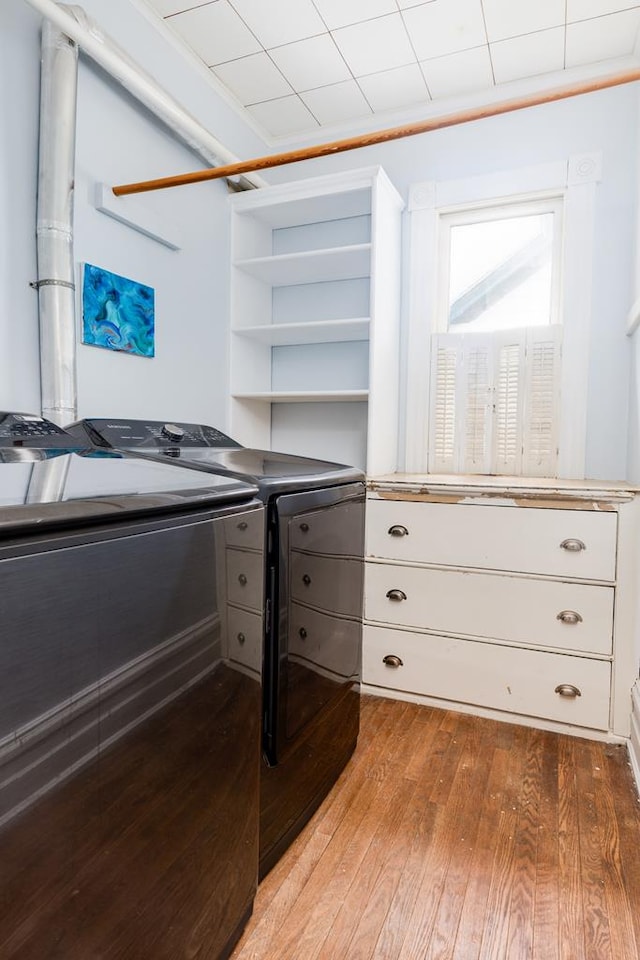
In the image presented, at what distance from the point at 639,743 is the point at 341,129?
2984 millimetres

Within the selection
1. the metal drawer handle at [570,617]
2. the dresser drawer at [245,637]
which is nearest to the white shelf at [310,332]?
the metal drawer handle at [570,617]

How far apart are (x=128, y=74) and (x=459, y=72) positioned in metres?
1.45

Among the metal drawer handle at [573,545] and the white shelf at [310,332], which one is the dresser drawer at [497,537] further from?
the white shelf at [310,332]

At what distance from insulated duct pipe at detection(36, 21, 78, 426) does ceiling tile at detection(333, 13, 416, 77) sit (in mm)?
1098

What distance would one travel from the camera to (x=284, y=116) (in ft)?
9.01

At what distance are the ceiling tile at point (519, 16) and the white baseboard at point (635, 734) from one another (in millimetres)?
2430

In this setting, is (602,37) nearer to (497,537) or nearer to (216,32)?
(216,32)

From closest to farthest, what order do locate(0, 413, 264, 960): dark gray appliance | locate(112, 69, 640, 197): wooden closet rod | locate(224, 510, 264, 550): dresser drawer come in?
locate(0, 413, 264, 960): dark gray appliance, locate(224, 510, 264, 550): dresser drawer, locate(112, 69, 640, 197): wooden closet rod

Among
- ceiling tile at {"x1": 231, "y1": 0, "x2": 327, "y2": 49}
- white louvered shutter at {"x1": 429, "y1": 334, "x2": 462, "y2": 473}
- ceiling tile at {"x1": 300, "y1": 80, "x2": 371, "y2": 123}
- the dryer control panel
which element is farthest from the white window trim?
the dryer control panel

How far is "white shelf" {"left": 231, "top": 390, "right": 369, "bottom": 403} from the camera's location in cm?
247

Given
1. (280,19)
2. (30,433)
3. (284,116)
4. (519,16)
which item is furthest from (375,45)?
(30,433)

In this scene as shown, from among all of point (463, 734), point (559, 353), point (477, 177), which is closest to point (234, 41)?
point (477, 177)

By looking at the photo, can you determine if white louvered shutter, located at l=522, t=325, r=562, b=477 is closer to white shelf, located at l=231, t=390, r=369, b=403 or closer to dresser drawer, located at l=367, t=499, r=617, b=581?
dresser drawer, located at l=367, t=499, r=617, b=581

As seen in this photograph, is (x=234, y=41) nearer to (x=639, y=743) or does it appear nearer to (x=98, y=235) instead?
(x=98, y=235)
